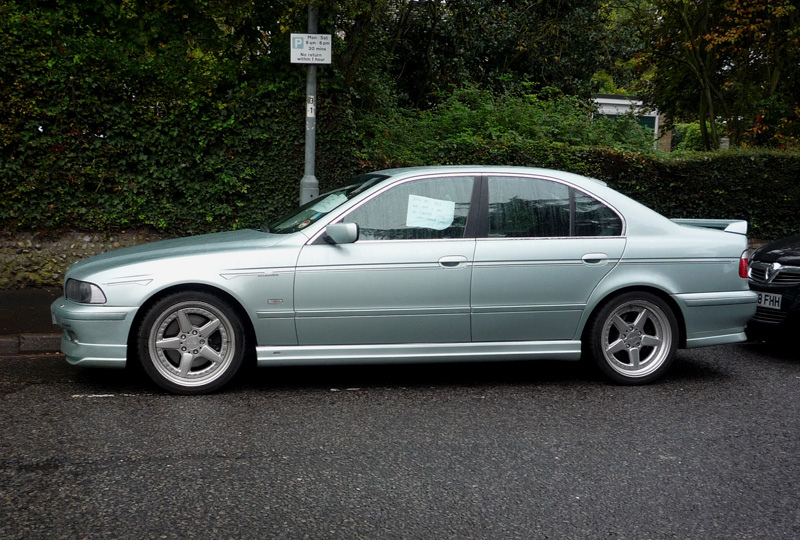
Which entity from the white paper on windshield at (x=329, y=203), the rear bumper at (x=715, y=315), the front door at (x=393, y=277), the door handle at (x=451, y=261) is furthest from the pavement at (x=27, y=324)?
the rear bumper at (x=715, y=315)

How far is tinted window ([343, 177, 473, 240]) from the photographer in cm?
571

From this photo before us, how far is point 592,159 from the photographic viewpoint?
11.0 m

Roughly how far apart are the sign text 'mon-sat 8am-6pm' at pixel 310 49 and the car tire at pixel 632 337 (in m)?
4.76

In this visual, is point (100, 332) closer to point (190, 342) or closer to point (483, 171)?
point (190, 342)

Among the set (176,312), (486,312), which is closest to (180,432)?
(176,312)

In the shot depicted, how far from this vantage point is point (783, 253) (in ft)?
24.2

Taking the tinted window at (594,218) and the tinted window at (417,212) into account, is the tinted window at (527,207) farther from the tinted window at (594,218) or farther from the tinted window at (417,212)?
the tinted window at (417,212)

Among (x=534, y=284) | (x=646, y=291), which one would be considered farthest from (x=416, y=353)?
(x=646, y=291)

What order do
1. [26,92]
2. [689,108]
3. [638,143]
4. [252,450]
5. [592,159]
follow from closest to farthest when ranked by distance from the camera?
[252,450]
[26,92]
[592,159]
[638,143]
[689,108]

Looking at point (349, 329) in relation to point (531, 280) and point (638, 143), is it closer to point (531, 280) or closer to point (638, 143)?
point (531, 280)

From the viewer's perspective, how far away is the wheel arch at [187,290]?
17.7 feet

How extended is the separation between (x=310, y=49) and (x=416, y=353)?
468cm

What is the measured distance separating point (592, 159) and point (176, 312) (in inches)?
285

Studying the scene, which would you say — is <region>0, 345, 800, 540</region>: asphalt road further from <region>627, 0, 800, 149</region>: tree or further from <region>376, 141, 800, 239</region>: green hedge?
<region>627, 0, 800, 149</region>: tree
